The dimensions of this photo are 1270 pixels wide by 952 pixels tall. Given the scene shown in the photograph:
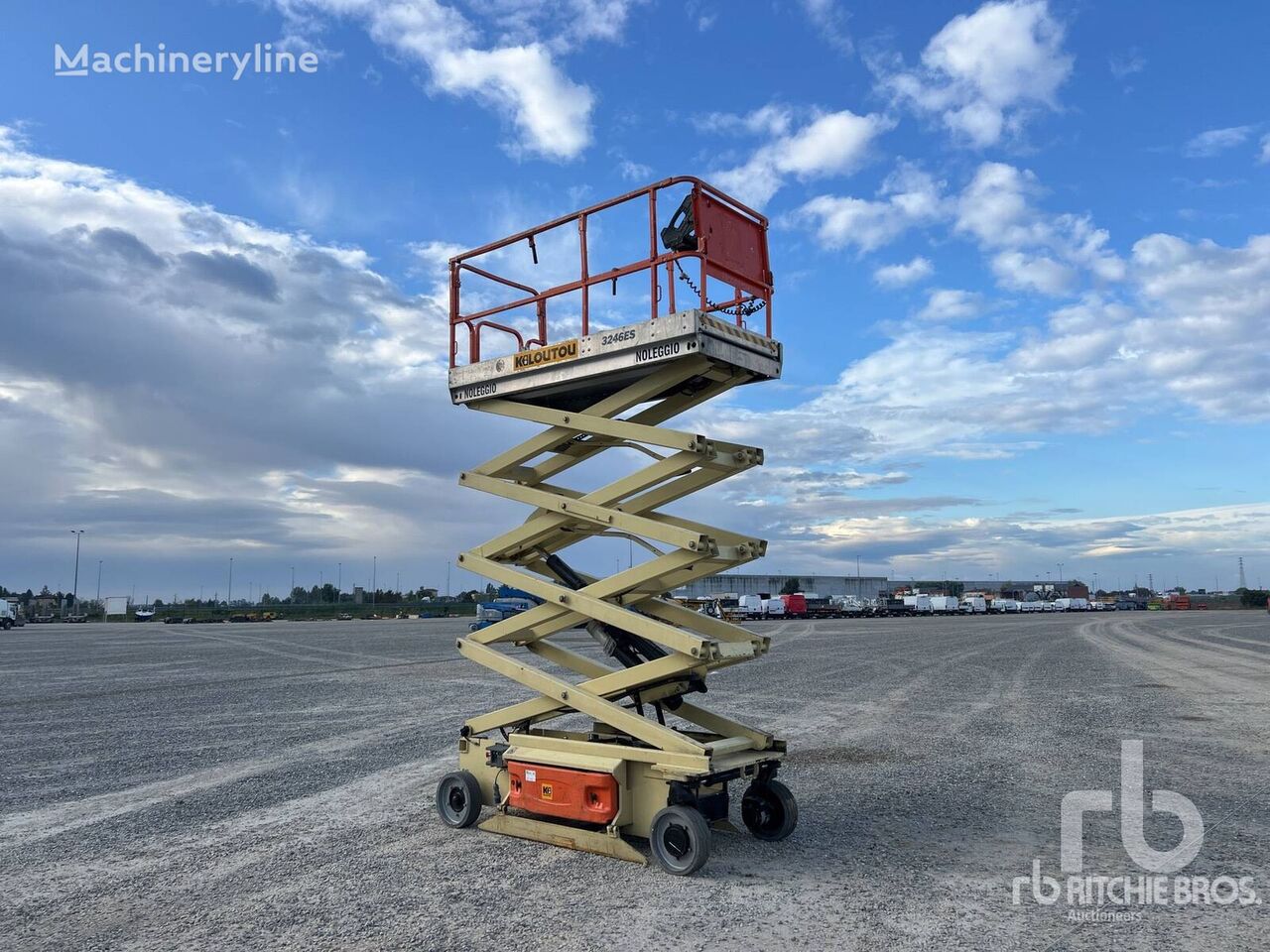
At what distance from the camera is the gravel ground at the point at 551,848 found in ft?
16.1

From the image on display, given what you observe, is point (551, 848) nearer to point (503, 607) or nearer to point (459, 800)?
point (459, 800)

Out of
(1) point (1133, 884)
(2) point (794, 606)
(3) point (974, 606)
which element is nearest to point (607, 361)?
(1) point (1133, 884)

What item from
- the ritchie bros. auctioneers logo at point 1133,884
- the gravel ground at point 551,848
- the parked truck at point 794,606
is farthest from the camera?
the parked truck at point 794,606

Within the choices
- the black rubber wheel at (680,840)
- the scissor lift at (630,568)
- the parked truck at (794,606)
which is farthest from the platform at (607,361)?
the parked truck at (794,606)

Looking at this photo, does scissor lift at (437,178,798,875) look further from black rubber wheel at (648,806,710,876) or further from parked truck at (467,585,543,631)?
parked truck at (467,585,543,631)

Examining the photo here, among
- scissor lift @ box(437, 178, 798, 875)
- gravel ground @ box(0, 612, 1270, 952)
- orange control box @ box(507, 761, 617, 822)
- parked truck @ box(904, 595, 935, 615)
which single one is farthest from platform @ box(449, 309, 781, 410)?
parked truck @ box(904, 595, 935, 615)

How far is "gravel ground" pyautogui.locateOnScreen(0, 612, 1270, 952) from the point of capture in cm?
491

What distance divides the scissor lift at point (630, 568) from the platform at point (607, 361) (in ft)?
0.05

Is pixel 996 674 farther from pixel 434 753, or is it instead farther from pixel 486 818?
pixel 486 818

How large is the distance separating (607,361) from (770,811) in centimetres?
370

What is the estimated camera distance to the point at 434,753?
10.3 meters

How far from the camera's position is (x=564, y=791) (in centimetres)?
624

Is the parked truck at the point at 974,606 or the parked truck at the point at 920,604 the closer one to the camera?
the parked truck at the point at 920,604

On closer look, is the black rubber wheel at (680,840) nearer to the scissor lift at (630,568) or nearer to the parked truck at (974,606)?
the scissor lift at (630,568)
